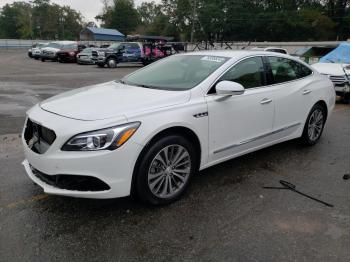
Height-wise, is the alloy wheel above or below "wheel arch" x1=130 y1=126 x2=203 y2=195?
below

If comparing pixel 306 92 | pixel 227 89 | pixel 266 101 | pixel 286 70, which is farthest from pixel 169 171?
pixel 306 92

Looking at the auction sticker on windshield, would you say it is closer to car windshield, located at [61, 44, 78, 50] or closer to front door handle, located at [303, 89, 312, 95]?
front door handle, located at [303, 89, 312, 95]

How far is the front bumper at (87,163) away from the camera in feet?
9.46

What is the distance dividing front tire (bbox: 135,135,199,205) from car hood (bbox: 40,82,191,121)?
383 mm

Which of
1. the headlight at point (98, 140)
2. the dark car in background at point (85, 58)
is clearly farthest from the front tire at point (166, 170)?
the dark car in background at point (85, 58)

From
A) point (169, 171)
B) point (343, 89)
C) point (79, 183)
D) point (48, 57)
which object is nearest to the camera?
point (79, 183)

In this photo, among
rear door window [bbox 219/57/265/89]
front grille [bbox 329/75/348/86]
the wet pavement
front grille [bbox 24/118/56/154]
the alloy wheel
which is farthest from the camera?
front grille [bbox 329/75/348/86]

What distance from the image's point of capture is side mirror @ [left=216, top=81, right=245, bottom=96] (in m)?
3.62

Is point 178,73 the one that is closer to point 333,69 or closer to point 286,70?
point 286,70

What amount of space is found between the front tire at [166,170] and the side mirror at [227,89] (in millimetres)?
668

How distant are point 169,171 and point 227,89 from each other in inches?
42.2

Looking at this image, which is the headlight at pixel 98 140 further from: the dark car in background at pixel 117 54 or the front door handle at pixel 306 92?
the dark car in background at pixel 117 54

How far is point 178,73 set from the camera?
4191mm

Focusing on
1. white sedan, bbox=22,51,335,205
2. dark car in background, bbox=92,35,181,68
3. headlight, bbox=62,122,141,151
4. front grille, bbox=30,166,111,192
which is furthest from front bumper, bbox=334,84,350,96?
dark car in background, bbox=92,35,181,68
